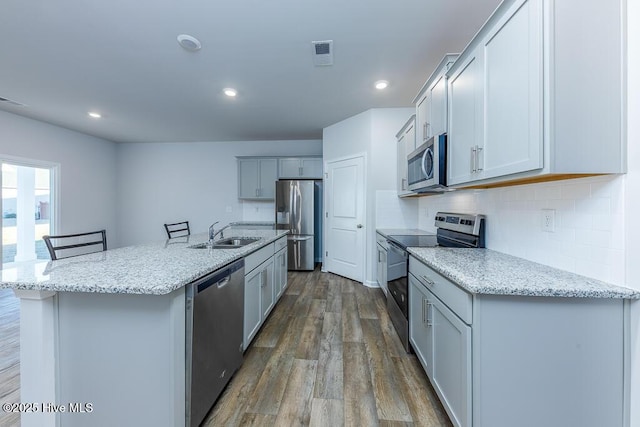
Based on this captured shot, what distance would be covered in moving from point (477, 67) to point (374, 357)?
2.13 m

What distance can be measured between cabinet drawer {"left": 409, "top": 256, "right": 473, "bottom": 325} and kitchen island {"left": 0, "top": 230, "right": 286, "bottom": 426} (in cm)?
129

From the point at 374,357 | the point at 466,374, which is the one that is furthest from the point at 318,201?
the point at 466,374

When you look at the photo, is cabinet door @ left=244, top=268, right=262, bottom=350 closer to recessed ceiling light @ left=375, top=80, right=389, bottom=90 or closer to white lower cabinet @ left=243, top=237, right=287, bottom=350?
white lower cabinet @ left=243, top=237, right=287, bottom=350

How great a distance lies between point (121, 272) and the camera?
1.36m

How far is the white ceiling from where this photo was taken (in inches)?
76.2

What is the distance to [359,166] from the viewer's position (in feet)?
13.6

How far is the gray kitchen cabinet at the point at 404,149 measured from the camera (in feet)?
9.59

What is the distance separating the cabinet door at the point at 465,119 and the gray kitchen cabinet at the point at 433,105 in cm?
10

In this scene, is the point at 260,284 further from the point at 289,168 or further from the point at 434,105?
the point at 289,168

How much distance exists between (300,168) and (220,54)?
2.96 m

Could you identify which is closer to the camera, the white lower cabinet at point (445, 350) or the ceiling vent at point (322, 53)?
the white lower cabinet at point (445, 350)

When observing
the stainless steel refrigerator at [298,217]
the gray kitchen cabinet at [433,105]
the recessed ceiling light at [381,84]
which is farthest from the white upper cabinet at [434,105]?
the stainless steel refrigerator at [298,217]

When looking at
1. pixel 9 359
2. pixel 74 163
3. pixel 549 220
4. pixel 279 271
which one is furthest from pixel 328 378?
pixel 74 163

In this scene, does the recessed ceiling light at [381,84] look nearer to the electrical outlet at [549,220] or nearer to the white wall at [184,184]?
the electrical outlet at [549,220]
